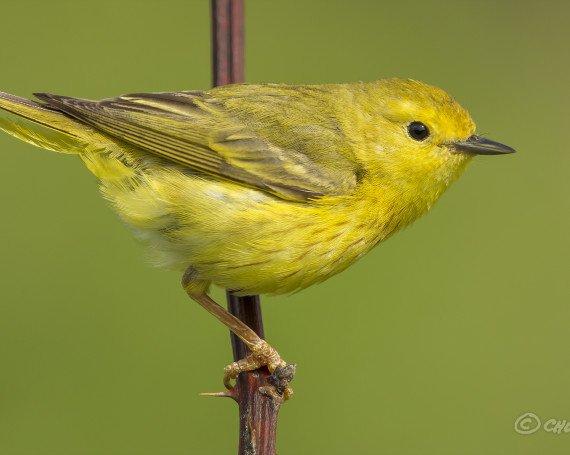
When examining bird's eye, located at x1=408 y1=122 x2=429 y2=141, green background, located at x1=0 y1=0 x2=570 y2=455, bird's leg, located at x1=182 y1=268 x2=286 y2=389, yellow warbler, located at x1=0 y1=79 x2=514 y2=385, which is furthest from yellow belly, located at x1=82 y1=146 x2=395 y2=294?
green background, located at x1=0 y1=0 x2=570 y2=455

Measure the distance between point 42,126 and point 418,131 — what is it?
167cm

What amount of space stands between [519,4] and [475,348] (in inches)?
137

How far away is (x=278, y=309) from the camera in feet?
17.2

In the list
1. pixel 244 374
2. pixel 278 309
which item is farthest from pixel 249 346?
pixel 278 309

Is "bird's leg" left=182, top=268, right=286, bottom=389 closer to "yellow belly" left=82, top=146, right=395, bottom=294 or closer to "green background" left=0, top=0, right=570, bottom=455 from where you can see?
"yellow belly" left=82, top=146, right=395, bottom=294

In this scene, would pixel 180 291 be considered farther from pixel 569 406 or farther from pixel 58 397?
pixel 569 406

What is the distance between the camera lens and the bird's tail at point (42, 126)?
3.51 m

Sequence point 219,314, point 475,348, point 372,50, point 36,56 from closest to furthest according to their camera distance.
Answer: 1. point 219,314
2. point 475,348
3. point 36,56
4. point 372,50

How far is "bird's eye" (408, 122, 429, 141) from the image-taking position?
3590mm

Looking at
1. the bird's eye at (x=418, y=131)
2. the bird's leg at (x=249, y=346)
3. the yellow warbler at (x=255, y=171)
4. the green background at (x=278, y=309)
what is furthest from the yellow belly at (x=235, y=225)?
the green background at (x=278, y=309)

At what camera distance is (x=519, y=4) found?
7.14m

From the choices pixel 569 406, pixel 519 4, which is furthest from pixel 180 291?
pixel 519 4

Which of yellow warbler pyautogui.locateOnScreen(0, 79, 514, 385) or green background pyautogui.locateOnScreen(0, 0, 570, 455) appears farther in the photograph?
green background pyautogui.locateOnScreen(0, 0, 570, 455)

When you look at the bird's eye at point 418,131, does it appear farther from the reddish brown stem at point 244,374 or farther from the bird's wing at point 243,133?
the reddish brown stem at point 244,374
